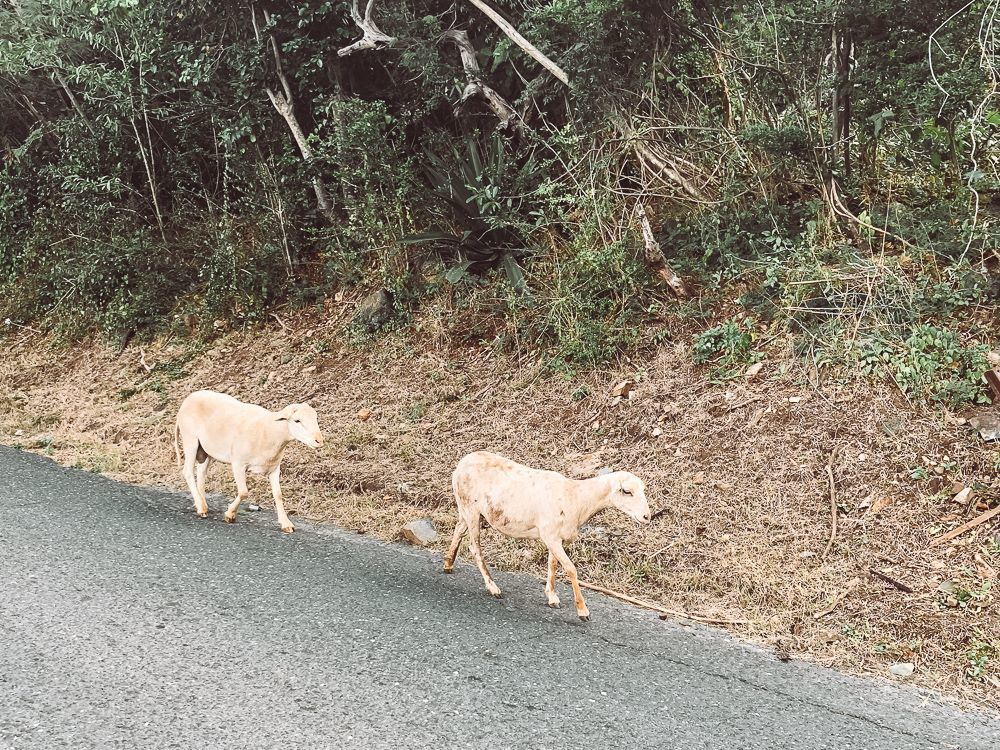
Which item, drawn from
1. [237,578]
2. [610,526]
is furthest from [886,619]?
[237,578]

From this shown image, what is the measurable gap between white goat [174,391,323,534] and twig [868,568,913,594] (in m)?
3.08

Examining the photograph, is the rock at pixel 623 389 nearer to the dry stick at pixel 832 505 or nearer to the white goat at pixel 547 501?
the dry stick at pixel 832 505

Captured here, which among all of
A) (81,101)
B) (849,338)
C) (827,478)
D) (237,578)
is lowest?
(237,578)

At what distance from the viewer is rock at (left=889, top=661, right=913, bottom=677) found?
391 centimetres

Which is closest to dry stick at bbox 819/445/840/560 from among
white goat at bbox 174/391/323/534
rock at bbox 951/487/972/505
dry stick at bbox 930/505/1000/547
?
dry stick at bbox 930/505/1000/547

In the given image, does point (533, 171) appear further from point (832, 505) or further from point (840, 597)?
point (840, 597)

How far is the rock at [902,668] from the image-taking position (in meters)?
3.91

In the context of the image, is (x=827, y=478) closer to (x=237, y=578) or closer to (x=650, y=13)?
(x=237, y=578)

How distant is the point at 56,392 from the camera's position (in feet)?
33.6

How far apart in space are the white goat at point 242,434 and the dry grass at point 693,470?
78cm

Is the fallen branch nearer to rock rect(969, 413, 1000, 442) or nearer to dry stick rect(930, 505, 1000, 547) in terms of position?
dry stick rect(930, 505, 1000, 547)

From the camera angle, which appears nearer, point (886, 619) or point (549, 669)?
point (549, 669)

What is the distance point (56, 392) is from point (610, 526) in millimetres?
7650

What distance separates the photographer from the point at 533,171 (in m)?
8.46
